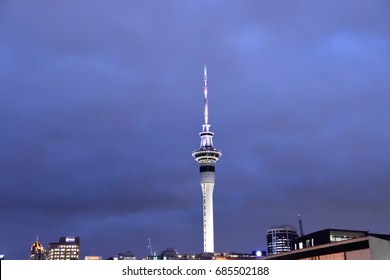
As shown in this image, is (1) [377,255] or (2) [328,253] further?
(2) [328,253]

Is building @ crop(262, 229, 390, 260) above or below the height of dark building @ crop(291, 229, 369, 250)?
below

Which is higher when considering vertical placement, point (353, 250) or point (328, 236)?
point (328, 236)

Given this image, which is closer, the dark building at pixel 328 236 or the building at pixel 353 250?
the building at pixel 353 250

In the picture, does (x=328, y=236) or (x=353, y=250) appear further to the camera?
(x=328, y=236)

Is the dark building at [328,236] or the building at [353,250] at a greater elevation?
the dark building at [328,236]

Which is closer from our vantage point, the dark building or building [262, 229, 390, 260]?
building [262, 229, 390, 260]
